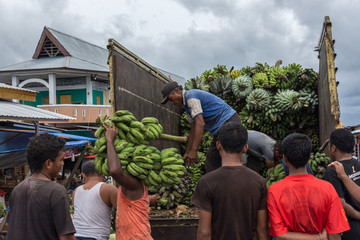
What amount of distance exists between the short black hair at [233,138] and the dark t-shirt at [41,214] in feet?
3.79

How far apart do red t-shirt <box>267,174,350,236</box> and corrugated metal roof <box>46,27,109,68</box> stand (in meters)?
21.7

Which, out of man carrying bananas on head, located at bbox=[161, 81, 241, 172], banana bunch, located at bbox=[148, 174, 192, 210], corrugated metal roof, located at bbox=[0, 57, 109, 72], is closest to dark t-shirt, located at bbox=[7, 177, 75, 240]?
man carrying bananas on head, located at bbox=[161, 81, 241, 172]

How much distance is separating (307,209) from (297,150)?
390mm

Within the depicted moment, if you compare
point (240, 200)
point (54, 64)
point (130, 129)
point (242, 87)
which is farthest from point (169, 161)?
point (54, 64)

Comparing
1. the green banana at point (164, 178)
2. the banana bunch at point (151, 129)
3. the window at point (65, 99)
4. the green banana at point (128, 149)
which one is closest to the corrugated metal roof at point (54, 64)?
the window at point (65, 99)

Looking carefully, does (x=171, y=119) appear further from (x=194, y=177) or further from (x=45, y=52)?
(x=45, y=52)

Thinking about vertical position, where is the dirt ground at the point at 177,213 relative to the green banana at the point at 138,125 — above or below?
below

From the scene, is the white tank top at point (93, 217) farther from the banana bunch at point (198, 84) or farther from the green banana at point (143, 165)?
the banana bunch at point (198, 84)

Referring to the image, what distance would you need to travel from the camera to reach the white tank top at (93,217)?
3109 mm

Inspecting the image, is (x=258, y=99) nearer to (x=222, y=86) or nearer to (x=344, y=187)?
(x=222, y=86)

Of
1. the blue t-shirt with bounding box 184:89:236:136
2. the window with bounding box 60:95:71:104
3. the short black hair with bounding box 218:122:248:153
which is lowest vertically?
the short black hair with bounding box 218:122:248:153

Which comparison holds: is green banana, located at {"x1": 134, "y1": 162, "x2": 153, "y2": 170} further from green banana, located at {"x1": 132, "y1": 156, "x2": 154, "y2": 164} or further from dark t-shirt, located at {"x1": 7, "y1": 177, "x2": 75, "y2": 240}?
dark t-shirt, located at {"x1": 7, "y1": 177, "x2": 75, "y2": 240}

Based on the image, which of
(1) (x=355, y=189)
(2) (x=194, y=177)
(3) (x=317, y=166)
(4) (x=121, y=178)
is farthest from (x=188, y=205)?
(1) (x=355, y=189)

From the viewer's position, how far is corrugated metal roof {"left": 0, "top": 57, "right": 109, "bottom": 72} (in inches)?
780
